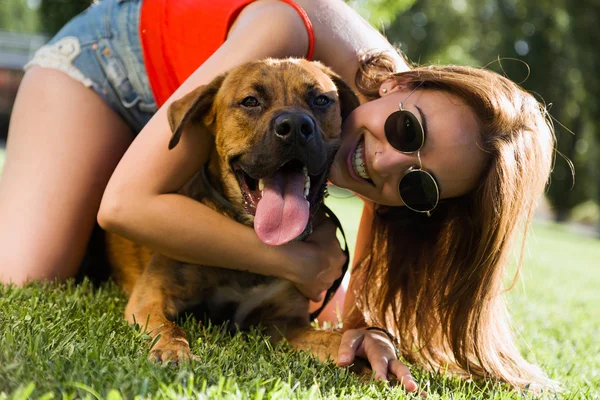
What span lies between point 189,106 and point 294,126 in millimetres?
559

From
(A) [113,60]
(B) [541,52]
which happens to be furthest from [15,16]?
(A) [113,60]

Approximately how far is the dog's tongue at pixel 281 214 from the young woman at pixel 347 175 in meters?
0.23

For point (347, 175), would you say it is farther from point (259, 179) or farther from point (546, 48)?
point (546, 48)

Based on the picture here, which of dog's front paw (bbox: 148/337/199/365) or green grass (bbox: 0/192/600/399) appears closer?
green grass (bbox: 0/192/600/399)

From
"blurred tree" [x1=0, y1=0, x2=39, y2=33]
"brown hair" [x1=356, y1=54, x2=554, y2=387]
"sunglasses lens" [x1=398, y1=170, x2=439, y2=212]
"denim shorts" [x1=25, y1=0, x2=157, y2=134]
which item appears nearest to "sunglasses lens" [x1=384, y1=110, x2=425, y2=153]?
"sunglasses lens" [x1=398, y1=170, x2=439, y2=212]

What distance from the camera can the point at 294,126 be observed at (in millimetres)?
3029

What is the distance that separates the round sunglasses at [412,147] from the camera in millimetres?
3195

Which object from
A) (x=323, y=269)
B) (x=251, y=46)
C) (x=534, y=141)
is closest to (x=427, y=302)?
(x=323, y=269)

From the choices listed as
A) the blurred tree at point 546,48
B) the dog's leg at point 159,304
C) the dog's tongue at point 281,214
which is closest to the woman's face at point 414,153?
the dog's tongue at point 281,214

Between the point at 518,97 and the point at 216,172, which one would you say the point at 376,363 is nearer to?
the point at 216,172

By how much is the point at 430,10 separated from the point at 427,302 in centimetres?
3546

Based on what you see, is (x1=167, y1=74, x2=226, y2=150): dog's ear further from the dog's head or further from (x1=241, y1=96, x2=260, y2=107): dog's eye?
(x1=241, y1=96, x2=260, y2=107): dog's eye

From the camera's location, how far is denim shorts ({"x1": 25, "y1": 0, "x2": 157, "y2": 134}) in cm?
419

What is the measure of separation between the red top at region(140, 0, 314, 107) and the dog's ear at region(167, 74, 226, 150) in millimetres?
535
